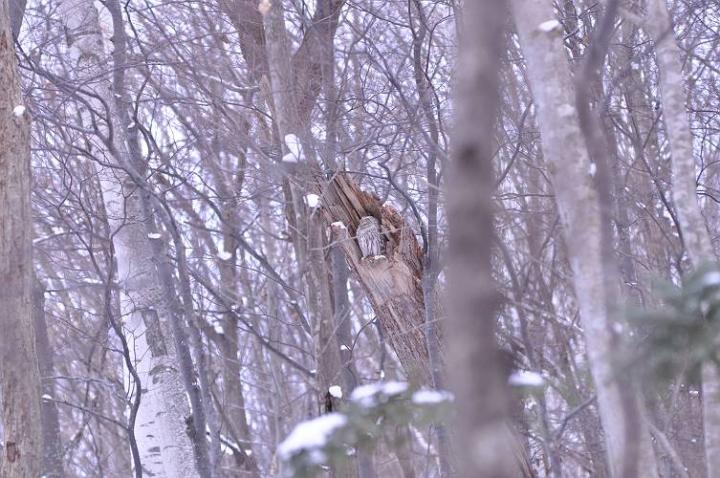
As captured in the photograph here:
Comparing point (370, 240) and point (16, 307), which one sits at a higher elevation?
point (370, 240)

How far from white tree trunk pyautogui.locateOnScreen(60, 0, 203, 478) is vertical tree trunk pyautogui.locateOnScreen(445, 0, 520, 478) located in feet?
18.6

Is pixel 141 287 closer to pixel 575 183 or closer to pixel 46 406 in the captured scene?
pixel 46 406

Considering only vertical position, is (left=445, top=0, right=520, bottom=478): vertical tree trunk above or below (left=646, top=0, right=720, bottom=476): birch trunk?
below

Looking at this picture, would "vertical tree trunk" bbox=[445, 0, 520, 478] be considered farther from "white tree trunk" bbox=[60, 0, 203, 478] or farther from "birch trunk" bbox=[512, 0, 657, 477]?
"white tree trunk" bbox=[60, 0, 203, 478]

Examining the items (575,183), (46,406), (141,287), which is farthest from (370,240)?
(46,406)

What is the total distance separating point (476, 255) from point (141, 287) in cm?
615

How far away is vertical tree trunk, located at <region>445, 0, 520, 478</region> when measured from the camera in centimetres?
88

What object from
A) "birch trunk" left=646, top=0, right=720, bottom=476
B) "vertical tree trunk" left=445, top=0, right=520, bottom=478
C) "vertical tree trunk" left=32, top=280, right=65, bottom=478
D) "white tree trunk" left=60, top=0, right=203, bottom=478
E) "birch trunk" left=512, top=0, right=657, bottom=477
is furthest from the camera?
"vertical tree trunk" left=32, top=280, right=65, bottom=478

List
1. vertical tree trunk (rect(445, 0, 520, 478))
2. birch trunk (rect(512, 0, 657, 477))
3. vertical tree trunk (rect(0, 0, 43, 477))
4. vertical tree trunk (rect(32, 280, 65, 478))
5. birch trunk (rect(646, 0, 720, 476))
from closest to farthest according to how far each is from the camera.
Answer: vertical tree trunk (rect(445, 0, 520, 478)) < birch trunk (rect(512, 0, 657, 477)) < birch trunk (rect(646, 0, 720, 476)) < vertical tree trunk (rect(0, 0, 43, 477)) < vertical tree trunk (rect(32, 280, 65, 478))

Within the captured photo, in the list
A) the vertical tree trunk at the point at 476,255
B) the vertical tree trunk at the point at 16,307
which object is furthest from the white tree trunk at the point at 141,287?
the vertical tree trunk at the point at 476,255

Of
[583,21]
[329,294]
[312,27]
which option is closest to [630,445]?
[329,294]

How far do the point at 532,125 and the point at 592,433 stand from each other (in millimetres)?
2644

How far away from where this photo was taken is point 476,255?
89 cm

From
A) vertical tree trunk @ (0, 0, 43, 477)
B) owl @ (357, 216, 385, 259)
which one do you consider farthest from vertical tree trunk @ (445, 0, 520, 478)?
owl @ (357, 216, 385, 259)
